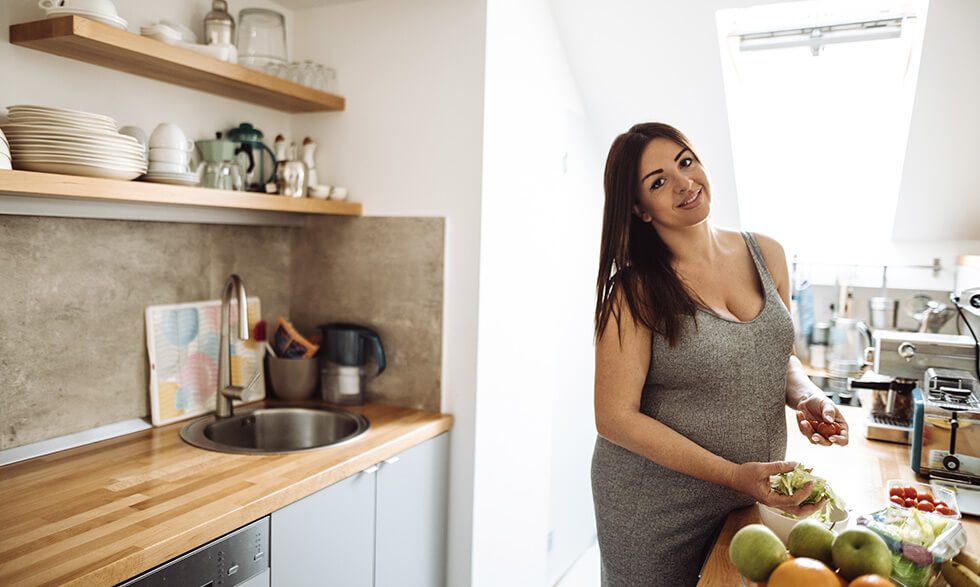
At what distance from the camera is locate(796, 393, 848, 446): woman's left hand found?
1.34m

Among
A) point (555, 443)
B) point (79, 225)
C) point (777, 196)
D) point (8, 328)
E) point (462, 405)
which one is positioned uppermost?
point (777, 196)

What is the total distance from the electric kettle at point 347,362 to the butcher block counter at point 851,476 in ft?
4.10

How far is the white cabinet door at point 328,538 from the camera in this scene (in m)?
1.58

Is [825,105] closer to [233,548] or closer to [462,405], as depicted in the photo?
[462,405]

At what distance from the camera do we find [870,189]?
3383 mm

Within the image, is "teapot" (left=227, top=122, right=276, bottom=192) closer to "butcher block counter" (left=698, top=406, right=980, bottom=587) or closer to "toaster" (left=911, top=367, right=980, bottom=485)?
"butcher block counter" (left=698, top=406, right=980, bottom=587)

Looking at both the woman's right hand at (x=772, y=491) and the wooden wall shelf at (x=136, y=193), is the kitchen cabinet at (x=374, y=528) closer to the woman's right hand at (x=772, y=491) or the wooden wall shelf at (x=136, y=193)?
the wooden wall shelf at (x=136, y=193)

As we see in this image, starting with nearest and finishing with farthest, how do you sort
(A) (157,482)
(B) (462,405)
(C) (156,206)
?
(A) (157,482) → (C) (156,206) → (B) (462,405)

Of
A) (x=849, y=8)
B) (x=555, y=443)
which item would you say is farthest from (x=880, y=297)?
(x=555, y=443)

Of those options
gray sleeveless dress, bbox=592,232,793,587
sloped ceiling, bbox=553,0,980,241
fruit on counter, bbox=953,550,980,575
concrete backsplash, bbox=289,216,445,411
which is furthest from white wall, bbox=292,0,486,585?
fruit on counter, bbox=953,550,980,575

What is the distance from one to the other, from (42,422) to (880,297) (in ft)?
11.3

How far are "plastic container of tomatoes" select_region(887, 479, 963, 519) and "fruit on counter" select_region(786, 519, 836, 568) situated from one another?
349mm

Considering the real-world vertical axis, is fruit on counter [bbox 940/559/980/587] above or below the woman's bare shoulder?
below

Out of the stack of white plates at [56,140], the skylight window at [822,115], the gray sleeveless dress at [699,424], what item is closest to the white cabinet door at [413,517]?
the gray sleeveless dress at [699,424]
